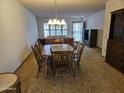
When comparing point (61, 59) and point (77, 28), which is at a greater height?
→ point (77, 28)

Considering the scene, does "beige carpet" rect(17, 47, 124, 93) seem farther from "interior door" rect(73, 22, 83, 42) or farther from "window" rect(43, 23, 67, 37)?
"interior door" rect(73, 22, 83, 42)

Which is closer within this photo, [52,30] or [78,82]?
[78,82]

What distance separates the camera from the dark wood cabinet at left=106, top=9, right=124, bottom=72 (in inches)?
133

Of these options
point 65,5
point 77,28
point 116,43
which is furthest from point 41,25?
point 116,43

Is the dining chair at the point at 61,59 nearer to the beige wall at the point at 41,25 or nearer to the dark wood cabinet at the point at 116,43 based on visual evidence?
the dark wood cabinet at the point at 116,43

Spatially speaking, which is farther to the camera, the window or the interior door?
the interior door

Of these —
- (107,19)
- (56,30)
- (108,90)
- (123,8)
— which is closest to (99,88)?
(108,90)

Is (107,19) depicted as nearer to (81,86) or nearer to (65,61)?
(65,61)

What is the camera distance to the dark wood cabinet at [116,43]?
11.1ft

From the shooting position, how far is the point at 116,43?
140 inches

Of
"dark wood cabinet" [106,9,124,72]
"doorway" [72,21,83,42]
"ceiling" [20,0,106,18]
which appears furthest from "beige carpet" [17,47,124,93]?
"doorway" [72,21,83,42]

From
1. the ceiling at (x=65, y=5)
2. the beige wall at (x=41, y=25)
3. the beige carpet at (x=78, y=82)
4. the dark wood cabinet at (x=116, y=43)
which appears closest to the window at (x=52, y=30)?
the beige wall at (x=41, y=25)

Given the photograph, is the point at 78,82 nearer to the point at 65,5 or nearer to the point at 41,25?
the point at 65,5

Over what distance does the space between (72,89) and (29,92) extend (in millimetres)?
992
